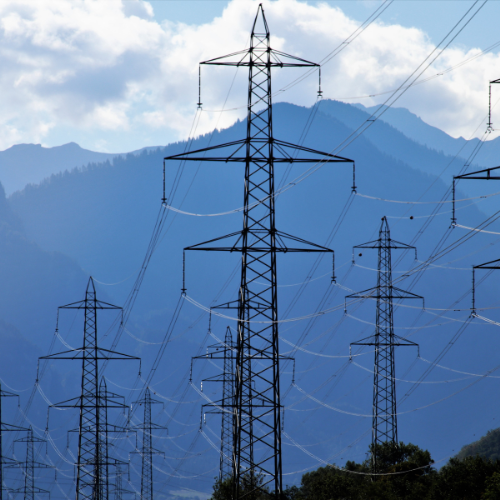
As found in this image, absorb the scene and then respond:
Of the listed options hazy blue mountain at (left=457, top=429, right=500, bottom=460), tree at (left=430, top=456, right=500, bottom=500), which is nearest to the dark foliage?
tree at (left=430, top=456, right=500, bottom=500)

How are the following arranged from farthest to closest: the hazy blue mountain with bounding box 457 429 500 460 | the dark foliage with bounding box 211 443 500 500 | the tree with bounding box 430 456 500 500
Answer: the hazy blue mountain with bounding box 457 429 500 460
the tree with bounding box 430 456 500 500
the dark foliage with bounding box 211 443 500 500

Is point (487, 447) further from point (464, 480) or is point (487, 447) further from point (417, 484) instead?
point (417, 484)

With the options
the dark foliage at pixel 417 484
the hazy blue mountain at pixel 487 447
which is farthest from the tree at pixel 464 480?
the hazy blue mountain at pixel 487 447

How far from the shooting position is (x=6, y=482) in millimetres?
154500

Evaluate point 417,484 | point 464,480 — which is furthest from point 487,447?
point 417,484

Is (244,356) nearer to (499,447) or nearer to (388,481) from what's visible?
(388,481)

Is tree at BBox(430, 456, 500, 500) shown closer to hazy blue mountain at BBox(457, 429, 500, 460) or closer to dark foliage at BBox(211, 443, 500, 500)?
dark foliage at BBox(211, 443, 500, 500)

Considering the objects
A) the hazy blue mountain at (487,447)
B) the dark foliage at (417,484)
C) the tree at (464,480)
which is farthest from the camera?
the hazy blue mountain at (487,447)

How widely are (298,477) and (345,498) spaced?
16122 centimetres

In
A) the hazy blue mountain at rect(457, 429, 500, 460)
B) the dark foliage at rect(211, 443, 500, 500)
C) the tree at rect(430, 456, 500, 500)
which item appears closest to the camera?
the dark foliage at rect(211, 443, 500, 500)

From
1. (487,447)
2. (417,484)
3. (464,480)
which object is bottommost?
(417,484)

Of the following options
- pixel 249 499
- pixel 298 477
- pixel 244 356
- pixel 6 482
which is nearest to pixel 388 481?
pixel 249 499

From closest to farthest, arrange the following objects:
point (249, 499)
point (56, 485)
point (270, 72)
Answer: point (270, 72) < point (249, 499) < point (56, 485)

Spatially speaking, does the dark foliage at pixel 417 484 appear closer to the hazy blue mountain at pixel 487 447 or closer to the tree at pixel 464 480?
the tree at pixel 464 480
